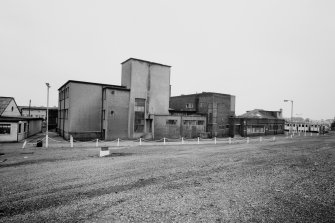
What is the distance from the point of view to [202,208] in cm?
689

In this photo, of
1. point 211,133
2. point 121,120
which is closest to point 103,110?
point 121,120

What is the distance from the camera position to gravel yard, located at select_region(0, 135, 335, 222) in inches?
248

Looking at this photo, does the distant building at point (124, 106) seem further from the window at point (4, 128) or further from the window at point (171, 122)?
the window at point (4, 128)

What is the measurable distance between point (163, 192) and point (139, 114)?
22143 millimetres

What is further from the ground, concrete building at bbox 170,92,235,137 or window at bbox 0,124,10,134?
concrete building at bbox 170,92,235,137

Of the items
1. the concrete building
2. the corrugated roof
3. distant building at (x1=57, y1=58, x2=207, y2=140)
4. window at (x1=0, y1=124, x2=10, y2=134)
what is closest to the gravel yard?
window at (x1=0, y1=124, x2=10, y2=134)

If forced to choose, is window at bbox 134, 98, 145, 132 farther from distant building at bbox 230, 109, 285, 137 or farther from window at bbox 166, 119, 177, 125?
distant building at bbox 230, 109, 285, 137

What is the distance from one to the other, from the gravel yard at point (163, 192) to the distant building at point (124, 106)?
1384 cm

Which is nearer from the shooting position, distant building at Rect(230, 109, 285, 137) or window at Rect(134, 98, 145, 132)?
window at Rect(134, 98, 145, 132)

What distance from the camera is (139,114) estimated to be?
2977 centimetres

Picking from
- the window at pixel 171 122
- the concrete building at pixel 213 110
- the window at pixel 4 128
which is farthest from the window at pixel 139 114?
the window at pixel 4 128

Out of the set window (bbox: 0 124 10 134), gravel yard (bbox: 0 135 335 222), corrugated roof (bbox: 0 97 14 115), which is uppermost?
corrugated roof (bbox: 0 97 14 115)

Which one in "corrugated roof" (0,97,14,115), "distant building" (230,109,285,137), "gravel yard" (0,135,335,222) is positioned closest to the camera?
"gravel yard" (0,135,335,222)

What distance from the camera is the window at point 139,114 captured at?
29.5 m
